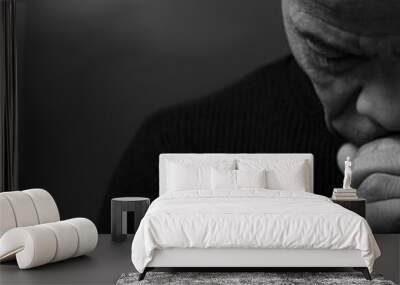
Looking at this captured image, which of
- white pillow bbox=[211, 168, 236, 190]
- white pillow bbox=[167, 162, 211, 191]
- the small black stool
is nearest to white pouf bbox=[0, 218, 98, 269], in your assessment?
the small black stool

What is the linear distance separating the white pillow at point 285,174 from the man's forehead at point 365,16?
5.16ft

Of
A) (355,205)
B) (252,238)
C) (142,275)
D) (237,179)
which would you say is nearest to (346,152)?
(355,205)

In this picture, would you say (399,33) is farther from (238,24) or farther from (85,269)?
(85,269)

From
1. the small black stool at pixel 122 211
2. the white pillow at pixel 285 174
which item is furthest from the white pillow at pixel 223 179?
the small black stool at pixel 122 211

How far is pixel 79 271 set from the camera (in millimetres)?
5234

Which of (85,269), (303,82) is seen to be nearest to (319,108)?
(303,82)

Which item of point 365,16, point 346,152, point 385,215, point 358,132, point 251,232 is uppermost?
point 365,16

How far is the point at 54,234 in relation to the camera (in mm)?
5312

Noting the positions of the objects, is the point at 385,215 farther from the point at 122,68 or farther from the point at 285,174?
the point at 122,68

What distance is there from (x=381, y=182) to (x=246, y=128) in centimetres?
160

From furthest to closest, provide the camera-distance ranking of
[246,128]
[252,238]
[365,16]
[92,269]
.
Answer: [246,128] → [365,16] → [92,269] → [252,238]

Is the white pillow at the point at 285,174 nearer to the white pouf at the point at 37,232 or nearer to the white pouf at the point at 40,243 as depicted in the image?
the white pouf at the point at 37,232

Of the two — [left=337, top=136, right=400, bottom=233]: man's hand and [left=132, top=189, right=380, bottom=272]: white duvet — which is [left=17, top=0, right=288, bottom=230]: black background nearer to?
[left=337, top=136, right=400, bottom=233]: man's hand

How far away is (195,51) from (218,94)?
552mm
